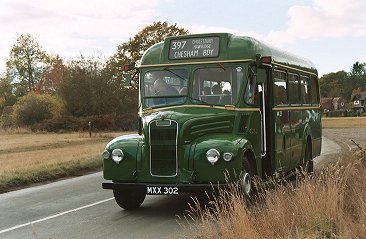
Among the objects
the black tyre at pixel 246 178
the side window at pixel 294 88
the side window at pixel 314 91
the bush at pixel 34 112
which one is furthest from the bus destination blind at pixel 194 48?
the bush at pixel 34 112

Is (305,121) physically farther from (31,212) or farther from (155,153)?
(31,212)

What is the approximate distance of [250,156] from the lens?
919cm

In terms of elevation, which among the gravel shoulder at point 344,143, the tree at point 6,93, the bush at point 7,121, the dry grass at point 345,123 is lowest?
the dry grass at point 345,123

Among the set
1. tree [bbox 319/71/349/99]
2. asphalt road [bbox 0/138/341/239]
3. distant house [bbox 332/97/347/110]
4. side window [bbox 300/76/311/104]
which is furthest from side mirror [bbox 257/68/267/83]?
tree [bbox 319/71/349/99]

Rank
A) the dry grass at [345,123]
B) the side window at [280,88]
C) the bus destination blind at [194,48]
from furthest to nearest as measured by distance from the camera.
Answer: the dry grass at [345,123] → the side window at [280,88] → the bus destination blind at [194,48]

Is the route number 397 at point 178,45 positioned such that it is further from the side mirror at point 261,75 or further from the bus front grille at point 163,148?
the bus front grille at point 163,148

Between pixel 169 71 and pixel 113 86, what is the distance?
1412 inches

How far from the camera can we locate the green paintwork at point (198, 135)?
8422 millimetres

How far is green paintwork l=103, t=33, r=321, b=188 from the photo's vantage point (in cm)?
842

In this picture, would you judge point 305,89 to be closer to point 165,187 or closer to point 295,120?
point 295,120

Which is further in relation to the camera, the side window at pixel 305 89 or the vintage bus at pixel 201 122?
the side window at pixel 305 89

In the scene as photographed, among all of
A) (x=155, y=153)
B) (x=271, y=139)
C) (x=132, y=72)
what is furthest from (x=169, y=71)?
(x=271, y=139)

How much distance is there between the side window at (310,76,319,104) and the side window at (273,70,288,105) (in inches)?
119

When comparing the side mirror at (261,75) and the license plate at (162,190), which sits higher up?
the side mirror at (261,75)
